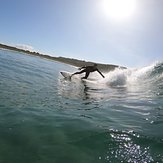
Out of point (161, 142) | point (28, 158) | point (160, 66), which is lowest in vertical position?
point (28, 158)

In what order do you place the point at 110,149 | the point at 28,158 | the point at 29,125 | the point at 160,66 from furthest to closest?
the point at 160,66 < the point at 29,125 < the point at 110,149 < the point at 28,158

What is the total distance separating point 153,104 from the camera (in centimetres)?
1373

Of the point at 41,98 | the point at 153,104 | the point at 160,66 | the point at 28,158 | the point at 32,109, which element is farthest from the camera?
the point at 160,66

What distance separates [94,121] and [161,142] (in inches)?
101

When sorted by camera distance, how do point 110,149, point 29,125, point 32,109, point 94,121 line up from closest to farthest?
1. point 110,149
2. point 29,125
3. point 94,121
4. point 32,109

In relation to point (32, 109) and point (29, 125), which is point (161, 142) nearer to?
point (29, 125)

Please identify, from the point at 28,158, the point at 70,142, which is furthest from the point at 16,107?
the point at 28,158

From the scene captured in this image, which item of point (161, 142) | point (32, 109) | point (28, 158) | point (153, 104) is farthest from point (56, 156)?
point (153, 104)

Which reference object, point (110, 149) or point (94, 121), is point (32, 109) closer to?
point (94, 121)

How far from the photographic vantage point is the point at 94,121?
9375 millimetres

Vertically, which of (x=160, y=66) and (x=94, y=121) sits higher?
(x=160, y=66)

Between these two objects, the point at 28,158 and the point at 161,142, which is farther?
the point at 161,142

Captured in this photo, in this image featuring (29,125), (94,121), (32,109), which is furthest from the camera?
(32,109)

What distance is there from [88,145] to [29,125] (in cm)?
206
